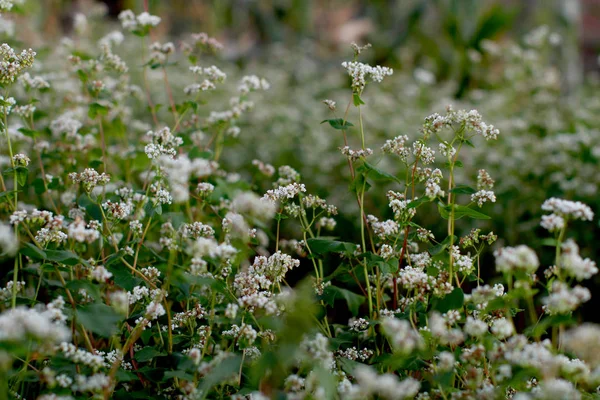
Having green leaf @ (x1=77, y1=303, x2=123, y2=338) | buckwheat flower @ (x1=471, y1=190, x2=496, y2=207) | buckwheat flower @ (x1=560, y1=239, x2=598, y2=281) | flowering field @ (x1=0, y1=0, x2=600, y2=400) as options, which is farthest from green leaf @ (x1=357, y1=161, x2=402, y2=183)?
green leaf @ (x1=77, y1=303, x2=123, y2=338)

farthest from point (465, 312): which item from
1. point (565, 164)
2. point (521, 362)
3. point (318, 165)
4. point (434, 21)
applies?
point (434, 21)

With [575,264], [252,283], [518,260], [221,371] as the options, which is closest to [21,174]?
[252,283]

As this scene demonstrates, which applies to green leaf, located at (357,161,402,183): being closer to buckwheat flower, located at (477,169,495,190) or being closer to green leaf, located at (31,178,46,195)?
buckwheat flower, located at (477,169,495,190)

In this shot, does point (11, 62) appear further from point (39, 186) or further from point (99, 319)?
point (99, 319)

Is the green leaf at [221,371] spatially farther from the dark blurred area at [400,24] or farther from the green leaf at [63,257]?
the dark blurred area at [400,24]

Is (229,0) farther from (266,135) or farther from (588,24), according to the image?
(588,24)

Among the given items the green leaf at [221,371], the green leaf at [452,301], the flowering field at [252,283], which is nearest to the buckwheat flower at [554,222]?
the flowering field at [252,283]
